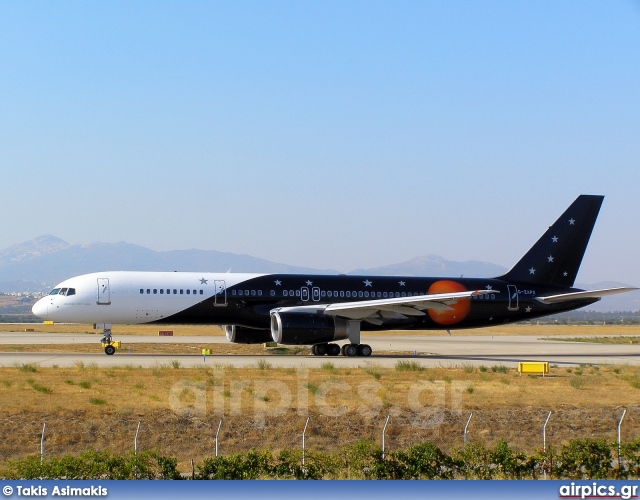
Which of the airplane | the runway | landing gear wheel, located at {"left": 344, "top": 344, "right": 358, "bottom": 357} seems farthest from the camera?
landing gear wheel, located at {"left": 344, "top": 344, "right": 358, "bottom": 357}

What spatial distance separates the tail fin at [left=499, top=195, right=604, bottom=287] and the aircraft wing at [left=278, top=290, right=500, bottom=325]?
21.7 ft

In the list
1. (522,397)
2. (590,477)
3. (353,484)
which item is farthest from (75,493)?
(522,397)

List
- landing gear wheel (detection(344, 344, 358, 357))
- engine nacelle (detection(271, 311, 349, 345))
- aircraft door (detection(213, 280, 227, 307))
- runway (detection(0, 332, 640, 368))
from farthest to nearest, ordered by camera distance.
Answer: landing gear wheel (detection(344, 344, 358, 357)) < aircraft door (detection(213, 280, 227, 307)) < engine nacelle (detection(271, 311, 349, 345)) < runway (detection(0, 332, 640, 368))

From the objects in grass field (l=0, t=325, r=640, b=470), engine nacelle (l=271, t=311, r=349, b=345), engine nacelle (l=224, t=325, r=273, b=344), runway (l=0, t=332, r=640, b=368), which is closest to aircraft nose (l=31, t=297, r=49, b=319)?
runway (l=0, t=332, r=640, b=368)

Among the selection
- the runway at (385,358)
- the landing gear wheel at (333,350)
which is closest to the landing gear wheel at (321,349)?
the landing gear wheel at (333,350)

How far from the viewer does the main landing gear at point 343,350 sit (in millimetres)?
40656

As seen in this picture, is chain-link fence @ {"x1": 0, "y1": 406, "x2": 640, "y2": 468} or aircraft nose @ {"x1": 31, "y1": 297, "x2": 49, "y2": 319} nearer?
chain-link fence @ {"x1": 0, "y1": 406, "x2": 640, "y2": 468}

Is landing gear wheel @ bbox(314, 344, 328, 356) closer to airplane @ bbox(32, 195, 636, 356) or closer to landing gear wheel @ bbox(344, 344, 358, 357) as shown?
airplane @ bbox(32, 195, 636, 356)

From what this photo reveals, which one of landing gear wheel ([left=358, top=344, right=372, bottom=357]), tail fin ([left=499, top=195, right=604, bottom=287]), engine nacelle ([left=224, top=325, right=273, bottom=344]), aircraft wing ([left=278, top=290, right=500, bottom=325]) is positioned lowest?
landing gear wheel ([left=358, top=344, right=372, bottom=357])

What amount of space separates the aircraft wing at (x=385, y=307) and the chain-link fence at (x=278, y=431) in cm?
1545

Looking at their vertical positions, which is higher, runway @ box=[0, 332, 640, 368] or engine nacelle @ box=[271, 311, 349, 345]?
engine nacelle @ box=[271, 311, 349, 345]

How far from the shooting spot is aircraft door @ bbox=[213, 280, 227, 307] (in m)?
39.6

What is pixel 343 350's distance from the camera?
4091 cm

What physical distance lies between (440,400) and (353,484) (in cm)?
1408
